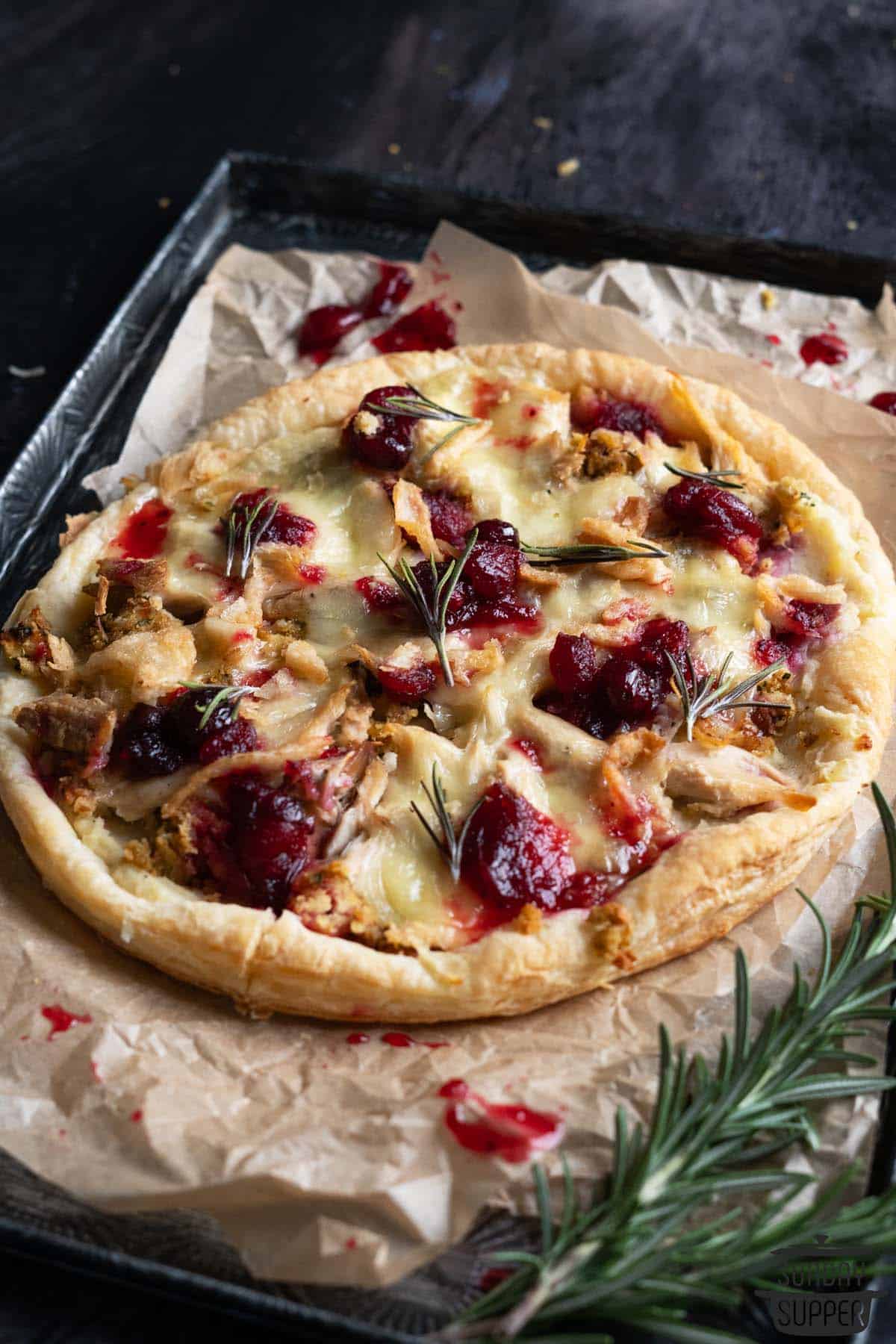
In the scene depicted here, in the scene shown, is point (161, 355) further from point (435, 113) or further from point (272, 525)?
point (435, 113)

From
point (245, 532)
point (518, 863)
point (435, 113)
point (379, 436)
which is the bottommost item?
point (518, 863)

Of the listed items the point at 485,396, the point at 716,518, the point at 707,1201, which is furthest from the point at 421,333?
the point at 707,1201

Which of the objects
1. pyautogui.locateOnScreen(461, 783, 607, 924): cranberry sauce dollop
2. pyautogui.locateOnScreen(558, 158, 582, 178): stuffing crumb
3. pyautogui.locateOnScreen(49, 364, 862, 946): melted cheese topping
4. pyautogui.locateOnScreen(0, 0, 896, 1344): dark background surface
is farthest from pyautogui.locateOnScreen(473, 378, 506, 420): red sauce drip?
pyautogui.locateOnScreen(558, 158, 582, 178): stuffing crumb

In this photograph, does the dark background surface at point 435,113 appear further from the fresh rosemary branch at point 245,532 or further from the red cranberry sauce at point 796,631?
the red cranberry sauce at point 796,631

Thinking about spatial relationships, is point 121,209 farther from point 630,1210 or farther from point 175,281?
point 630,1210

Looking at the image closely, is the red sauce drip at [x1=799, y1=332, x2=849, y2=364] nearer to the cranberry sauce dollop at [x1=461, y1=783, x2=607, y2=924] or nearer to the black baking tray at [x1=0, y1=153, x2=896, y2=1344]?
the black baking tray at [x1=0, y1=153, x2=896, y2=1344]

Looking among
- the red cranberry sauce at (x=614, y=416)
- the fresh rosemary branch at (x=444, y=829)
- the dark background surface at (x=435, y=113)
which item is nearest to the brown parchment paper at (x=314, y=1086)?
the fresh rosemary branch at (x=444, y=829)

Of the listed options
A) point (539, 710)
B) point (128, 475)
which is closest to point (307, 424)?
point (128, 475)
